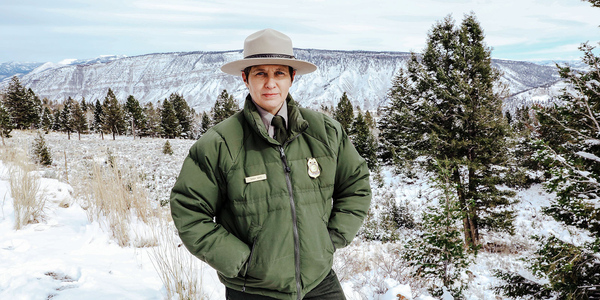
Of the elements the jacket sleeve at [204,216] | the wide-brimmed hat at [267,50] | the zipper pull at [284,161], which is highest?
the wide-brimmed hat at [267,50]

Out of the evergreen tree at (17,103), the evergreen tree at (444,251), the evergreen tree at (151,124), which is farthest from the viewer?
the evergreen tree at (151,124)

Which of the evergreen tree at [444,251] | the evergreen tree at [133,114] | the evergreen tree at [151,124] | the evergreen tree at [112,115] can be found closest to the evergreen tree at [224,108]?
the evergreen tree at [151,124]

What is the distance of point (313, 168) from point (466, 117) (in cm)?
1250

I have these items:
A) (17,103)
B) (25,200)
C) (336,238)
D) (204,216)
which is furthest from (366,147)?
(17,103)

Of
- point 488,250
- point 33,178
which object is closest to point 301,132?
point 33,178

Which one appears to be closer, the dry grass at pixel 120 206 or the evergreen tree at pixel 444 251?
the dry grass at pixel 120 206

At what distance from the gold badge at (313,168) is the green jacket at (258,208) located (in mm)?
14

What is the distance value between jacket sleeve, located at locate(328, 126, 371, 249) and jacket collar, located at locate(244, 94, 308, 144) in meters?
0.31

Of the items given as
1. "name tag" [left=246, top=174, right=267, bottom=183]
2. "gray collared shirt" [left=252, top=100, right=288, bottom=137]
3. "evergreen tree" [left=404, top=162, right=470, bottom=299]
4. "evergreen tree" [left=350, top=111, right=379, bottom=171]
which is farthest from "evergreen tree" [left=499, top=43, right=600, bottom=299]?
"evergreen tree" [left=350, top=111, right=379, bottom=171]

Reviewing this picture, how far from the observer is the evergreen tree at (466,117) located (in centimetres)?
1219

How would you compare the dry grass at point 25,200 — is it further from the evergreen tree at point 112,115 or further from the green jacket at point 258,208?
the evergreen tree at point 112,115

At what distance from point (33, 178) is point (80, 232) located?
1169 mm

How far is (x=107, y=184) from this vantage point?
405 cm

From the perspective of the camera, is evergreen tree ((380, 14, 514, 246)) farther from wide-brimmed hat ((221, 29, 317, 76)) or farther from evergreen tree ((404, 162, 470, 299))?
wide-brimmed hat ((221, 29, 317, 76))
